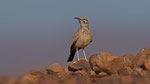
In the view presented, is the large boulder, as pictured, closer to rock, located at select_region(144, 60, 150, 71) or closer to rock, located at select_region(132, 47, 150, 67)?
rock, located at select_region(132, 47, 150, 67)

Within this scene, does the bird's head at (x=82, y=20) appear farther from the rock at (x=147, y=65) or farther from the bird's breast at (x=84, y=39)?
the rock at (x=147, y=65)

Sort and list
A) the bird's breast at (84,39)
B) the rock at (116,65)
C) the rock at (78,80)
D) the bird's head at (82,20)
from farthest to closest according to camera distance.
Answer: the bird's head at (82,20) → the bird's breast at (84,39) → the rock at (116,65) → the rock at (78,80)

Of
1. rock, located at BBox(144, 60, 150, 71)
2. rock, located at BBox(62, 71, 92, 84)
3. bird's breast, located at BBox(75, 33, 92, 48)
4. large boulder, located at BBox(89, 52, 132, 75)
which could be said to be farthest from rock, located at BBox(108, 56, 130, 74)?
bird's breast, located at BBox(75, 33, 92, 48)

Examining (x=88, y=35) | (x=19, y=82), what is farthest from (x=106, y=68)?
(x=19, y=82)

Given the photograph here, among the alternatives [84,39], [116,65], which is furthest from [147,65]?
[84,39]

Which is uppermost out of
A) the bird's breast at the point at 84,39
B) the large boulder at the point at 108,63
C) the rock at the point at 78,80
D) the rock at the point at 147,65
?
the bird's breast at the point at 84,39

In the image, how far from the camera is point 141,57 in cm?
1212

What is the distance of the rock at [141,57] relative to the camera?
1185 centimetres

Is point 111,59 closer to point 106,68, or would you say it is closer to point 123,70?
point 106,68

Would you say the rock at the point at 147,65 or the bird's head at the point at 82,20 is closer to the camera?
the rock at the point at 147,65

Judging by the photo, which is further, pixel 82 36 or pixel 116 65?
pixel 82 36

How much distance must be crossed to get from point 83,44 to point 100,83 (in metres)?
9.14

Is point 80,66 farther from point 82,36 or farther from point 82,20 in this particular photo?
point 82,20

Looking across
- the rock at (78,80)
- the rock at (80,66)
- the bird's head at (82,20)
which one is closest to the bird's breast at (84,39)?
the bird's head at (82,20)
